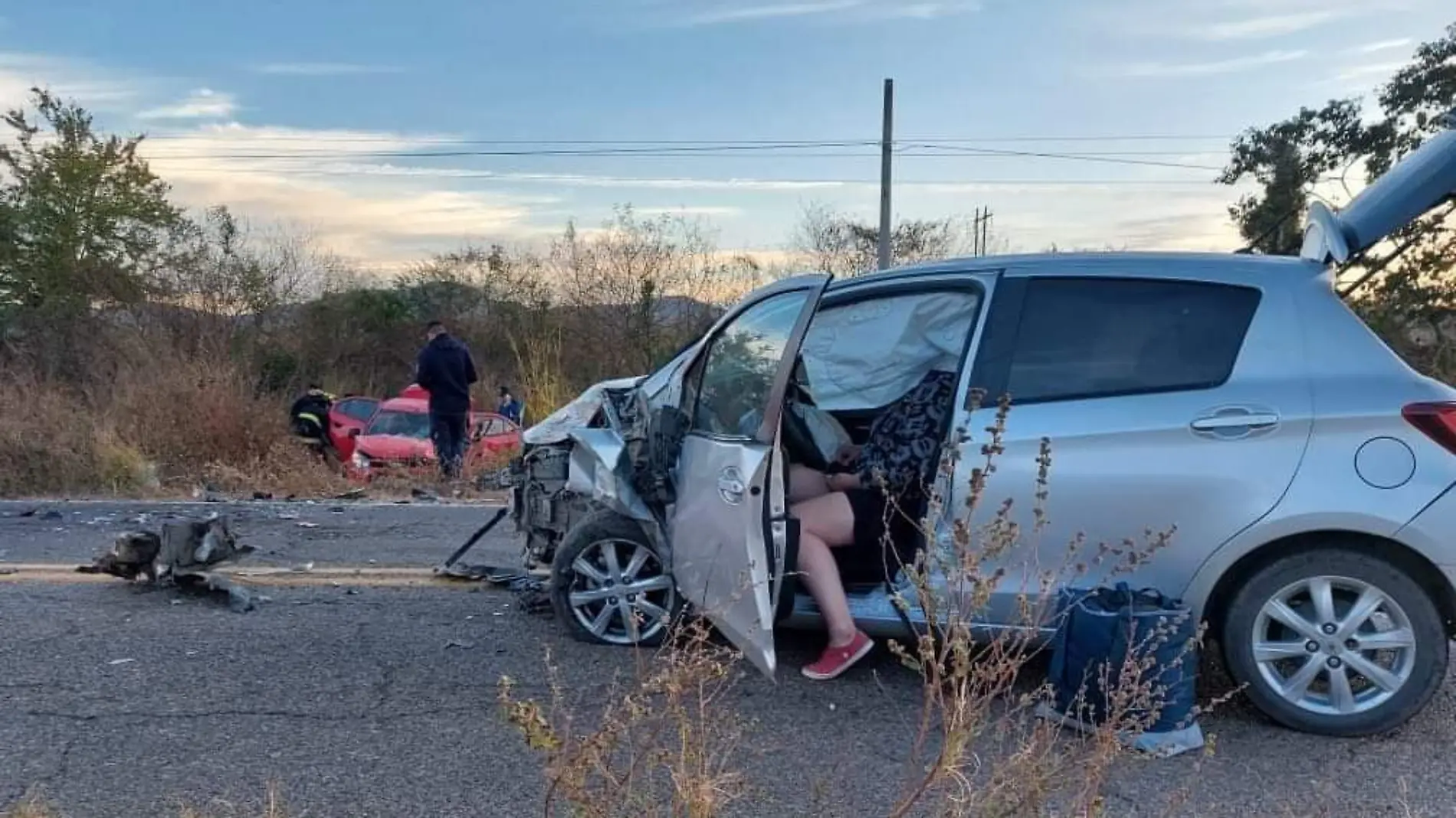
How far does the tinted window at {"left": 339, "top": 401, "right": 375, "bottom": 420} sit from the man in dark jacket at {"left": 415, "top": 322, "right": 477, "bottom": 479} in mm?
7655

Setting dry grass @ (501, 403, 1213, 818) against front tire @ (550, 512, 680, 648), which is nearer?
dry grass @ (501, 403, 1213, 818)

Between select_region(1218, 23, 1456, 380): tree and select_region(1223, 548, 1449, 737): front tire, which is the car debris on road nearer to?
select_region(1223, 548, 1449, 737): front tire

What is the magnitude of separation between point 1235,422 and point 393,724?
10.6ft

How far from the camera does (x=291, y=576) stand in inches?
252

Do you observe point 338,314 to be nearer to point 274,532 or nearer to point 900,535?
point 274,532

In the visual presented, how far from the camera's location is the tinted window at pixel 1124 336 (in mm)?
4109

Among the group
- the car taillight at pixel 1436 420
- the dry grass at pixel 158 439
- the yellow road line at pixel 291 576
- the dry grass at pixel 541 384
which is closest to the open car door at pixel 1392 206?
the car taillight at pixel 1436 420

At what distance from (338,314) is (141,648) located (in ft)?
83.9

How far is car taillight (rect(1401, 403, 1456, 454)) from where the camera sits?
12.5 feet

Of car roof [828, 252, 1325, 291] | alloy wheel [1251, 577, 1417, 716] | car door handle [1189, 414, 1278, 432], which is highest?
car roof [828, 252, 1325, 291]

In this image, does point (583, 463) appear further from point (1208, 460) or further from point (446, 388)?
point (446, 388)

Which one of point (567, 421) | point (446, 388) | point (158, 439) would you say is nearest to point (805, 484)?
point (567, 421)

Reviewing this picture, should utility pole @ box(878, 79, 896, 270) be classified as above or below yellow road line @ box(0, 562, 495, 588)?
above

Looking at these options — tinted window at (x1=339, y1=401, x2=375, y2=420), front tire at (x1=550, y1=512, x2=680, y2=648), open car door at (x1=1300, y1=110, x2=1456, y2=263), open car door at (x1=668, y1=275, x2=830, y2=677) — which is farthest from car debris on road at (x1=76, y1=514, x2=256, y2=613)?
tinted window at (x1=339, y1=401, x2=375, y2=420)
